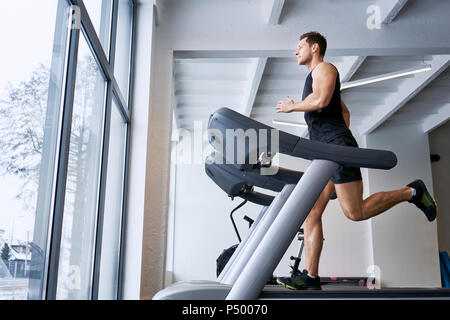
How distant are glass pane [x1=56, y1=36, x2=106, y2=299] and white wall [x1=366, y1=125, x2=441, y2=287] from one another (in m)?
5.22

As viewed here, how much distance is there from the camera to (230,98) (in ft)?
18.9

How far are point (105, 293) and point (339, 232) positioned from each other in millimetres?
5002

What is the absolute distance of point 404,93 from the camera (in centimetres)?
534

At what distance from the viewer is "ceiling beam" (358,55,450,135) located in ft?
14.9

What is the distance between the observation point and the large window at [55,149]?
4.23 feet

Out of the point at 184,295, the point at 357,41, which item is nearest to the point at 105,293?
the point at 184,295

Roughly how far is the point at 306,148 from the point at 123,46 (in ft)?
6.42

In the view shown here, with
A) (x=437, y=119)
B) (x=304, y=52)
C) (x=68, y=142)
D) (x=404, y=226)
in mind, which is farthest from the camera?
(x=404, y=226)

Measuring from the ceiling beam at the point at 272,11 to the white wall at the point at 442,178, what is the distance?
492 centimetres

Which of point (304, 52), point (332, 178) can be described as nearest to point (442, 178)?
point (304, 52)

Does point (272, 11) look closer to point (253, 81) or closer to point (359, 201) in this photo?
point (253, 81)

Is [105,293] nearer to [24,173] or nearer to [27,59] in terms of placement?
[24,173]

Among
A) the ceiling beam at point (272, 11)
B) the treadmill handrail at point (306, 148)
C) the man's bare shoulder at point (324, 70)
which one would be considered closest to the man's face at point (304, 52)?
the man's bare shoulder at point (324, 70)

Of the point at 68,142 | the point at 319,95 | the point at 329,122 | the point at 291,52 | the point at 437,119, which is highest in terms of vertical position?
the point at 437,119
